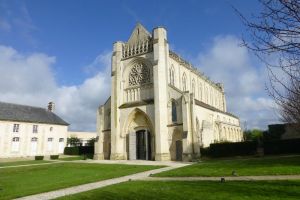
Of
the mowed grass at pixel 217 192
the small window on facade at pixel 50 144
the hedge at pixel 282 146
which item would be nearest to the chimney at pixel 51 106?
the small window on facade at pixel 50 144

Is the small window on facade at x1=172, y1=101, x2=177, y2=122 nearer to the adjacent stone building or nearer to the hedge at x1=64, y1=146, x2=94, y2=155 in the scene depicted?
the hedge at x1=64, y1=146, x2=94, y2=155

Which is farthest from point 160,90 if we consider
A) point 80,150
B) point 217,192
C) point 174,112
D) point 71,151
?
point 71,151

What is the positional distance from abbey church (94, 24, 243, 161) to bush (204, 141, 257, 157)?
199 cm

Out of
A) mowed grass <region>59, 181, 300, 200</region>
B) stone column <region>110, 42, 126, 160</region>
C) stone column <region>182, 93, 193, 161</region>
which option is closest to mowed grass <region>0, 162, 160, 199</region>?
mowed grass <region>59, 181, 300, 200</region>

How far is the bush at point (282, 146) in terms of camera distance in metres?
27.5

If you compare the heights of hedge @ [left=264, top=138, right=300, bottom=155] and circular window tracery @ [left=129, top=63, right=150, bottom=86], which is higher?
circular window tracery @ [left=129, top=63, right=150, bottom=86]

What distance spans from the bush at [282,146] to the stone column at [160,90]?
34.4 ft

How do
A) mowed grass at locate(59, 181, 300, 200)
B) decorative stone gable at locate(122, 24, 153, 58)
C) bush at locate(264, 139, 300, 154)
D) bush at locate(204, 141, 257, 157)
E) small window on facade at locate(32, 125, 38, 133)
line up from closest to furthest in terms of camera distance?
mowed grass at locate(59, 181, 300, 200) < bush at locate(264, 139, 300, 154) < bush at locate(204, 141, 257, 157) < decorative stone gable at locate(122, 24, 153, 58) < small window on facade at locate(32, 125, 38, 133)

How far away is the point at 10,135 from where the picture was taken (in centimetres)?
4244

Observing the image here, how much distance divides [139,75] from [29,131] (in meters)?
23.8

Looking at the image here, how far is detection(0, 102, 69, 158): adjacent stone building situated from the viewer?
42.1 metres

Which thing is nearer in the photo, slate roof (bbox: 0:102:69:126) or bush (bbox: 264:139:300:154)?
bush (bbox: 264:139:300:154)

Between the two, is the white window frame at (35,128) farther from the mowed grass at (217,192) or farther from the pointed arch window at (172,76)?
the mowed grass at (217,192)

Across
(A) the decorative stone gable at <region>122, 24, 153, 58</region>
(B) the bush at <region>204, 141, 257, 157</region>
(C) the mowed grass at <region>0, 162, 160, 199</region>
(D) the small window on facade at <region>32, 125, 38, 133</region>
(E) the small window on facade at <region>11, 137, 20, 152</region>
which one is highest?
(A) the decorative stone gable at <region>122, 24, 153, 58</region>
